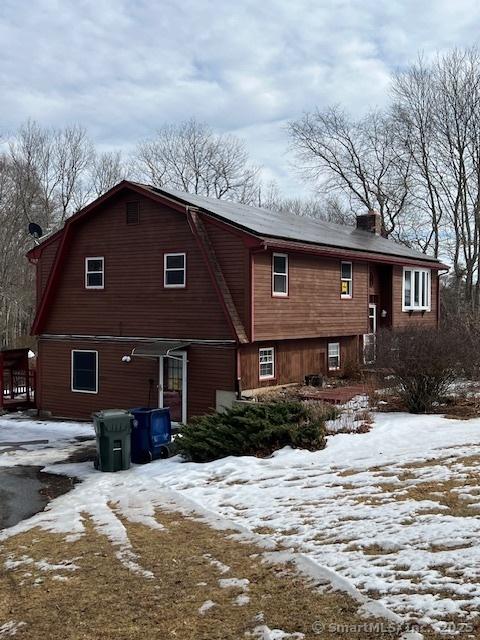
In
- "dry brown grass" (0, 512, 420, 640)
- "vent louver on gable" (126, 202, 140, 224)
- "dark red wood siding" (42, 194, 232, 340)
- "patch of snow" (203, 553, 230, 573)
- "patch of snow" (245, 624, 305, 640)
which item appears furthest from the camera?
"vent louver on gable" (126, 202, 140, 224)

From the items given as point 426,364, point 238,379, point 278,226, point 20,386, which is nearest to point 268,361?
point 238,379

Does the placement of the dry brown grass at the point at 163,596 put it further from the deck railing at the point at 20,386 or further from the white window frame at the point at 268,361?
the deck railing at the point at 20,386

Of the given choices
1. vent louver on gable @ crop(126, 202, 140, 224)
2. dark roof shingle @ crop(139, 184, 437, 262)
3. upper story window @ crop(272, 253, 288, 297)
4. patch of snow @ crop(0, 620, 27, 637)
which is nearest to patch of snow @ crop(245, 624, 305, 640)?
patch of snow @ crop(0, 620, 27, 637)

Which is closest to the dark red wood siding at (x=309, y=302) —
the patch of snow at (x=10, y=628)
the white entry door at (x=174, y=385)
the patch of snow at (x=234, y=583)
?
the white entry door at (x=174, y=385)

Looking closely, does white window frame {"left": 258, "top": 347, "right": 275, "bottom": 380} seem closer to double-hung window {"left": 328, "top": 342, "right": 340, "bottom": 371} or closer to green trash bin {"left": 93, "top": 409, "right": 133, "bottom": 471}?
double-hung window {"left": 328, "top": 342, "right": 340, "bottom": 371}

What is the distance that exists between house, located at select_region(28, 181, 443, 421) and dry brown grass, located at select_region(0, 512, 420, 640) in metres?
10.2

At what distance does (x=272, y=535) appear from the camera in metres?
7.21

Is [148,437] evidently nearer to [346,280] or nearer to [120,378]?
[120,378]

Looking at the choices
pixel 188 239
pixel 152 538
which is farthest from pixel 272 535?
pixel 188 239

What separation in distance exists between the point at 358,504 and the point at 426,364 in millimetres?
6271

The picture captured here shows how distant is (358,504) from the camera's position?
7.86 meters

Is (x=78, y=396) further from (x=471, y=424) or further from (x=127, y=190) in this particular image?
(x=471, y=424)

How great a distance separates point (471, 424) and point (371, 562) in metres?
7.15

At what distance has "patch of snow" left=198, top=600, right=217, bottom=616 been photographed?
5285mm
